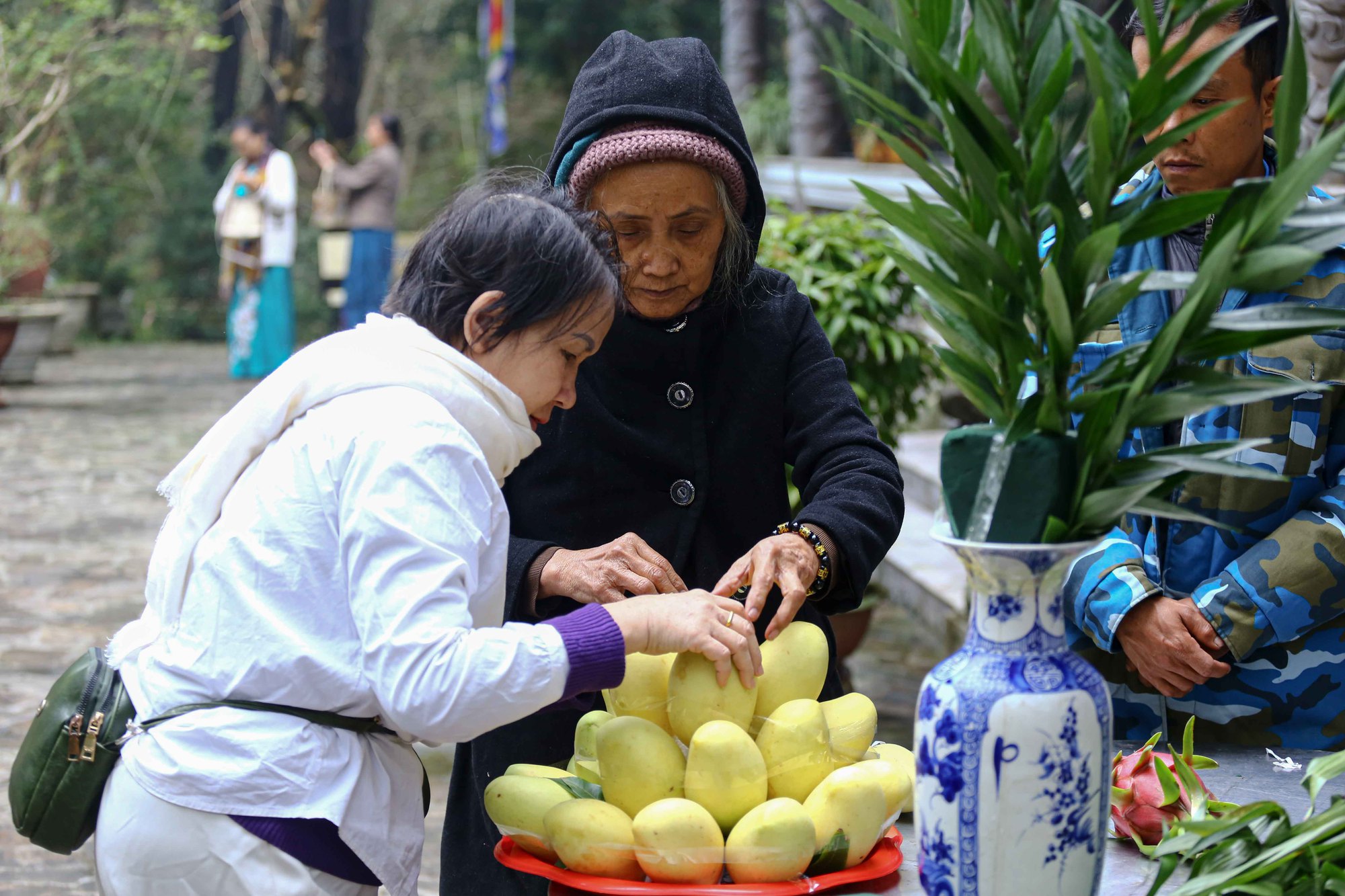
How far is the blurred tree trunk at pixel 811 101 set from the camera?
986 centimetres

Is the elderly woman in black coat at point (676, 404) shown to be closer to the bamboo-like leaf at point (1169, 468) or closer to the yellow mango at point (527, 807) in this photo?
the yellow mango at point (527, 807)

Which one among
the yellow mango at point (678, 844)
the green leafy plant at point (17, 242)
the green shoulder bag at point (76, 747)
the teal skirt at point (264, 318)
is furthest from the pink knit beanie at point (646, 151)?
the teal skirt at point (264, 318)

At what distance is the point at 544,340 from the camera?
1.75 meters

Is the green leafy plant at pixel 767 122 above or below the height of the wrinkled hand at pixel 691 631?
above

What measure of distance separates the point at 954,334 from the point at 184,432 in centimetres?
1043

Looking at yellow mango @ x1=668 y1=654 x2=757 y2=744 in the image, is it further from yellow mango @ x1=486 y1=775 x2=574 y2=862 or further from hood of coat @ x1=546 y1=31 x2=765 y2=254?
hood of coat @ x1=546 y1=31 x2=765 y2=254

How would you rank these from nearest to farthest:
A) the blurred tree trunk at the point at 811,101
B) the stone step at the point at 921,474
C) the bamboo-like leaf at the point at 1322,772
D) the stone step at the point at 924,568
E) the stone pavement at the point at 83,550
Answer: the bamboo-like leaf at the point at 1322,772, the stone pavement at the point at 83,550, the stone step at the point at 924,568, the stone step at the point at 921,474, the blurred tree trunk at the point at 811,101

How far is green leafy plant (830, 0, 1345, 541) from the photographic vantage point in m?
1.26

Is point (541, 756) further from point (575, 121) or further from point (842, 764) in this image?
point (575, 121)

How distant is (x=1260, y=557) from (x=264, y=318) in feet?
40.5

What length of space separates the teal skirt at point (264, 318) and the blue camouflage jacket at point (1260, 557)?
1190 cm

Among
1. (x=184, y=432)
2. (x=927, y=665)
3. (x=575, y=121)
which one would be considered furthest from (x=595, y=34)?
(x=575, y=121)

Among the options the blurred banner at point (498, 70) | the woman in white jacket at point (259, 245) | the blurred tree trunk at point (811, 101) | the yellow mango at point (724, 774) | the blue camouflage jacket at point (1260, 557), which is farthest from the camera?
the blurred banner at point (498, 70)

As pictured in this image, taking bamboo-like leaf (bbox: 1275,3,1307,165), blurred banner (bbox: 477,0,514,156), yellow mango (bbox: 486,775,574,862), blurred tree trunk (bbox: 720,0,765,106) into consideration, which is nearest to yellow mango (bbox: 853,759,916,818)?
yellow mango (bbox: 486,775,574,862)
